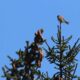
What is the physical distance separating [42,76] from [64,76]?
0.82 m

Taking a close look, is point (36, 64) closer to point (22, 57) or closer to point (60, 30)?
point (22, 57)

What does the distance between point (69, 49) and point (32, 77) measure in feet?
8.70

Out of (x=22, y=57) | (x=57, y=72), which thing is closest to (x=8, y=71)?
(x=22, y=57)

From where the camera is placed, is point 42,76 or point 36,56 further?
point 42,76

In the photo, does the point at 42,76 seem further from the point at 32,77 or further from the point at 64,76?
the point at 32,77

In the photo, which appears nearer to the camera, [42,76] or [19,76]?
[19,76]

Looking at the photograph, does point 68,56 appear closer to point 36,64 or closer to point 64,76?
point 64,76

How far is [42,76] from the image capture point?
47.9ft

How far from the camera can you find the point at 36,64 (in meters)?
13.0

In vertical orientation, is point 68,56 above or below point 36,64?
above

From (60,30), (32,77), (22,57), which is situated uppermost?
(60,30)

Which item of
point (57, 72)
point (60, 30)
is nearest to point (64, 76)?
point (57, 72)

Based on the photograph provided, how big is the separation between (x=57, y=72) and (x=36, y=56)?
1708mm

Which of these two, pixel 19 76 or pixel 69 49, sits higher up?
pixel 69 49
